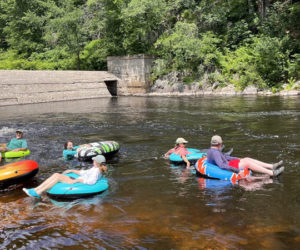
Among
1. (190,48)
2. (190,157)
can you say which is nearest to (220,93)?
(190,48)

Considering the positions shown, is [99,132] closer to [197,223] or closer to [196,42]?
[197,223]

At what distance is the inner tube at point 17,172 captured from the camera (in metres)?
7.36

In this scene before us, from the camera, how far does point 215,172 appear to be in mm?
7449

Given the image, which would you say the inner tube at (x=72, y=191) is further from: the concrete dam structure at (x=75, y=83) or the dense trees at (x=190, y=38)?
the dense trees at (x=190, y=38)

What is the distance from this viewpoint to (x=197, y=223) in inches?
Answer: 210

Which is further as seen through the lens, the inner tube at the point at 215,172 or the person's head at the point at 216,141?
the person's head at the point at 216,141

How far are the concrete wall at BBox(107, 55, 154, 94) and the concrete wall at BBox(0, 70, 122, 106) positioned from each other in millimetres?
984

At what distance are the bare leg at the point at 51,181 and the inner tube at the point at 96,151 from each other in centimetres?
242

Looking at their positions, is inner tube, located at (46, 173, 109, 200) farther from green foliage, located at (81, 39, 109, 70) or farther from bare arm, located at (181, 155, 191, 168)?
green foliage, located at (81, 39, 109, 70)

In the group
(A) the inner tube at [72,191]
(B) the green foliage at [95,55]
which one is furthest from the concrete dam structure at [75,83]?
(A) the inner tube at [72,191]

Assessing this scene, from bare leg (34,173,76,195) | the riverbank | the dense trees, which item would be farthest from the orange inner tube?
the dense trees

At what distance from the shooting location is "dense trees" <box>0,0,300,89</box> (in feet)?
90.2

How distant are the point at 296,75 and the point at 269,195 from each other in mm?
22468

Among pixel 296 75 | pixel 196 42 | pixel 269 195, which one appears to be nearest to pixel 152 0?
pixel 196 42
